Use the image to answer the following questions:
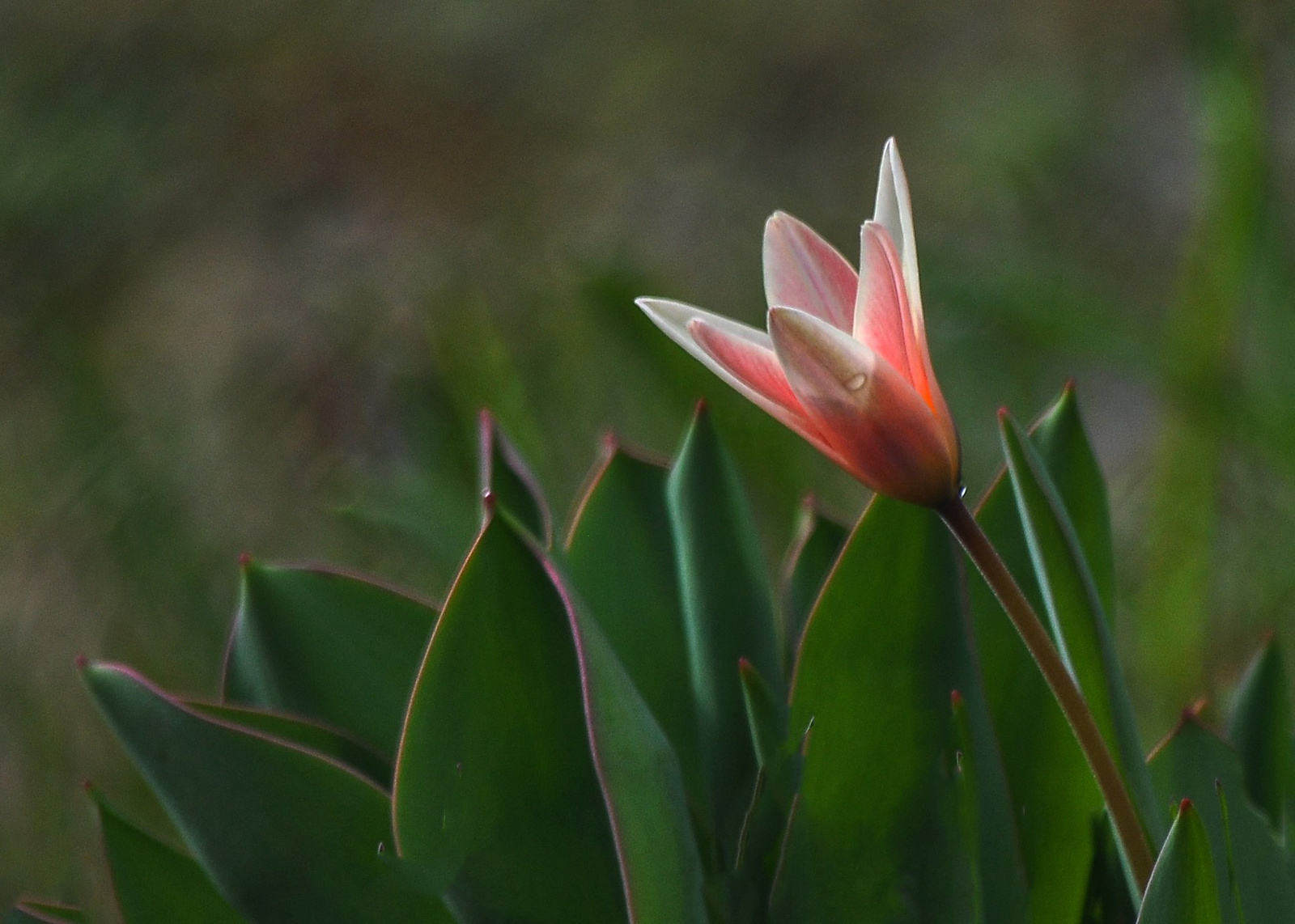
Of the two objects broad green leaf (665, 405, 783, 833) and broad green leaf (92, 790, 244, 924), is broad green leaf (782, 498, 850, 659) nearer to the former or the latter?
broad green leaf (665, 405, 783, 833)

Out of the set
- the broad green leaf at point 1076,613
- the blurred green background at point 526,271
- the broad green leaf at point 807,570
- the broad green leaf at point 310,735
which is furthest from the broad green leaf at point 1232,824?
the blurred green background at point 526,271

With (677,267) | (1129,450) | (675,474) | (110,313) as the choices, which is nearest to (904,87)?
(677,267)

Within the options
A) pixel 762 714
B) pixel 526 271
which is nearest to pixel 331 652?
pixel 762 714

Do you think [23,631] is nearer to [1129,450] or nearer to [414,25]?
[1129,450]

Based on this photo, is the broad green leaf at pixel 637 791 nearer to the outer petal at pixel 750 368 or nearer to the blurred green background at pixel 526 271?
the outer petal at pixel 750 368

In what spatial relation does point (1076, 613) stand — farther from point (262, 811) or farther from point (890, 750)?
point (262, 811)

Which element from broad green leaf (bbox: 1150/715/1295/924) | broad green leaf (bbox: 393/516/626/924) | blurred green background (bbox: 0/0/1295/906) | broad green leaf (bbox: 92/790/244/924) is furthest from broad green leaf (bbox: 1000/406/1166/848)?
blurred green background (bbox: 0/0/1295/906)
